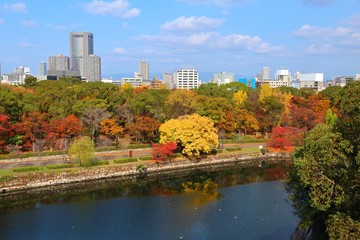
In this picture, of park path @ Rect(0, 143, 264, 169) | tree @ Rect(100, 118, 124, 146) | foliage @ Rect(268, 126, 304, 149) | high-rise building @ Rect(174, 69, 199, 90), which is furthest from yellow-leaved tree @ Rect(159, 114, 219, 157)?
high-rise building @ Rect(174, 69, 199, 90)

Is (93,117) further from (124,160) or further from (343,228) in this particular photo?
(343,228)

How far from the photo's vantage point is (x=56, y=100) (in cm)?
4197

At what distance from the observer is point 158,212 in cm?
2452

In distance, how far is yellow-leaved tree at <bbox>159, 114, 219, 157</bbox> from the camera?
36844 mm

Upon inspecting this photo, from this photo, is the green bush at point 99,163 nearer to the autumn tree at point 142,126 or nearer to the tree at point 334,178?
the autumn tree at point 142,126

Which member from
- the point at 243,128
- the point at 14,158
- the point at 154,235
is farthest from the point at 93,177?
the point at 243,128

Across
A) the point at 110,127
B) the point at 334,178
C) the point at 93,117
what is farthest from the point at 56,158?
the point at 334,178

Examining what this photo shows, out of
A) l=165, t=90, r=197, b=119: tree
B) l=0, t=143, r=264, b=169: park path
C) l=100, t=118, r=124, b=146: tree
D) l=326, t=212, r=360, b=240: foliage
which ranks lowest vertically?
l=0, t=143, r=264, b=169: park path

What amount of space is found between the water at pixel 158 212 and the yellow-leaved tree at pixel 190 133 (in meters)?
4.96

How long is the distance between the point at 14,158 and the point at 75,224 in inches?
588

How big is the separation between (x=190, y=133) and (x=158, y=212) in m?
13.5

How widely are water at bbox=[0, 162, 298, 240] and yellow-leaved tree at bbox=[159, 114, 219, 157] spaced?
496 centimetres

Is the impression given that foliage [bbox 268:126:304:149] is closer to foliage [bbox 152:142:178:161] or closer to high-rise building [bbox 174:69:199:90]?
foliage [bbox 152:142:178:161]

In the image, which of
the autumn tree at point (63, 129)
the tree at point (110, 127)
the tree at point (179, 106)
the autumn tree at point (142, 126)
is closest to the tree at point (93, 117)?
the tree at point (110, 127)
